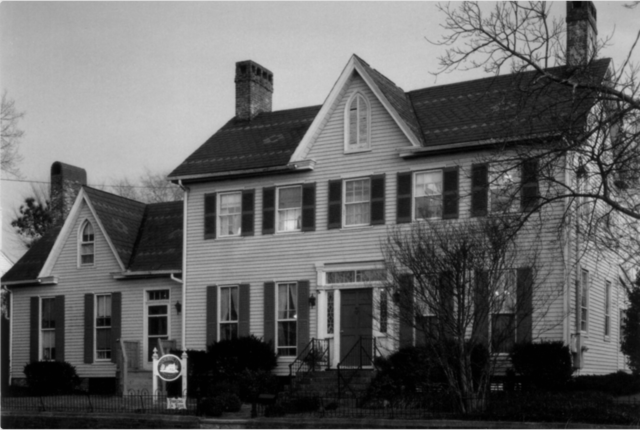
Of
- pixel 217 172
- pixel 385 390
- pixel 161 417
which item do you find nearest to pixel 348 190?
pixel 217 172

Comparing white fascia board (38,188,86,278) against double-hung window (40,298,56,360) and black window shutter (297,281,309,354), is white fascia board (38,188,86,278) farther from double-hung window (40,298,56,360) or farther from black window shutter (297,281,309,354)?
black window shutter (297,281,309,354)

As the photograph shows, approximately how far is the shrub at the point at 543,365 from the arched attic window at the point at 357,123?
7.33m

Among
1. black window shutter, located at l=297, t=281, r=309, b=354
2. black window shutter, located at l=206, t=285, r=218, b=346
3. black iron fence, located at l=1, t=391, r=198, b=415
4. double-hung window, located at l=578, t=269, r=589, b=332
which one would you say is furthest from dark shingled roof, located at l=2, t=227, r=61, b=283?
double-hung window, located at l=578, t=269, r=589, b=332

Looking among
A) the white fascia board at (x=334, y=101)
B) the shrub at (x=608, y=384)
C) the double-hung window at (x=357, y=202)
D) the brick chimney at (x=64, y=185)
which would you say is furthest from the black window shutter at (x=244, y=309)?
the brick chimney at (x=64, y=185)

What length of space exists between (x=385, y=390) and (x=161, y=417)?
4.96 meters

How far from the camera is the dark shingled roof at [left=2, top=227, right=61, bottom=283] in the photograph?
32000 mm

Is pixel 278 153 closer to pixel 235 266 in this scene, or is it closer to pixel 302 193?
pixel 302 193

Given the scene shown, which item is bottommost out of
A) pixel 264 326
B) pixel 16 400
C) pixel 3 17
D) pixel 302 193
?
pixel 16 400

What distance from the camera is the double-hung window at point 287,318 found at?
1055 inches

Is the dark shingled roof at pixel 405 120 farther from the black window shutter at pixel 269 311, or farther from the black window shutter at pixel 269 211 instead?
the black window shutter at pixel 269 311

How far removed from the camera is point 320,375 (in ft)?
81.2

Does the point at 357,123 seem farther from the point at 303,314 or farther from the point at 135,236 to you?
the point at 135,236

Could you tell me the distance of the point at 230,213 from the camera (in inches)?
1119

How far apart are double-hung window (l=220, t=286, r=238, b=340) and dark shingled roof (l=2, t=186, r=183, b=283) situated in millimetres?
1879
